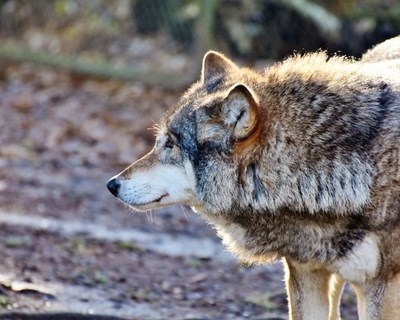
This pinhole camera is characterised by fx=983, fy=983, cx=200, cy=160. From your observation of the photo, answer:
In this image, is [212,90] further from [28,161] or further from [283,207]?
[28,161]

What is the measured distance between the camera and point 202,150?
5.29 metres

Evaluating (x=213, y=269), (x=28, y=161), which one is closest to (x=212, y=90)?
(x=213, y=269)

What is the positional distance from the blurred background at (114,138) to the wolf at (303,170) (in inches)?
49.0

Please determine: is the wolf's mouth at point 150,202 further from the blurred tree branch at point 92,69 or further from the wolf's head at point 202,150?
the blurred tree branch at point 92,69

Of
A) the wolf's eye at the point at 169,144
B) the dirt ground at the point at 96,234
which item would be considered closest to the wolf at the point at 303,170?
the wolf's eye at the point at 169,144

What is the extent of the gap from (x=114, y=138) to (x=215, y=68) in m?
5.29

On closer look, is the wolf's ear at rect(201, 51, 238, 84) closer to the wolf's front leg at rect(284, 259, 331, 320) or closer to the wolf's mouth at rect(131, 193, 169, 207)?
the wolf's mouth at rect(131, 193, 169, 207)

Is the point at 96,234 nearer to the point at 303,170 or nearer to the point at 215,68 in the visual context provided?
the point at 215,68

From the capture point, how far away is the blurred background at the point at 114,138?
671 cm

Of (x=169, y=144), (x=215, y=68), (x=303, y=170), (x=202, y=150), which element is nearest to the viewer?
(x=303, y=170)

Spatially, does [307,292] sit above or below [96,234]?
below

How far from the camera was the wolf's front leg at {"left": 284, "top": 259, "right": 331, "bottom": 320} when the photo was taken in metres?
5.51

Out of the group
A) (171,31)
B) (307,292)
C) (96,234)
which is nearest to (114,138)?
(171,31)

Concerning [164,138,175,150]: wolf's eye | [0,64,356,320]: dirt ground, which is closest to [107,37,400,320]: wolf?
[164,138,175,150]: wolf's eye
